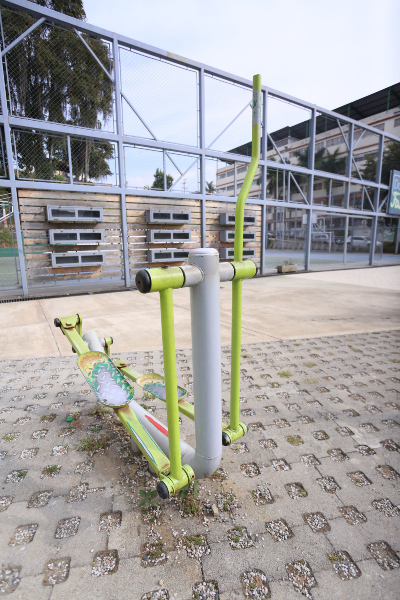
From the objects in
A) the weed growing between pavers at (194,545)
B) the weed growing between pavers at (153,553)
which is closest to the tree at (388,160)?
the weed growing between pavers at (194,545)

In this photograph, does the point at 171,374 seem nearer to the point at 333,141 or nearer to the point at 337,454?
the point at 337,454

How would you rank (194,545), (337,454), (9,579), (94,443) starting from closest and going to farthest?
(9,579) → (194,545) → (337,454) → (94,443)

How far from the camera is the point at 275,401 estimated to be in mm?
2502

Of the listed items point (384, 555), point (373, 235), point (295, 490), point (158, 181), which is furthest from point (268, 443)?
point (373, 235)

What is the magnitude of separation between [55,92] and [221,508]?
52.4ft

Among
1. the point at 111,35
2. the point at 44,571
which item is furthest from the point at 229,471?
the point at 111,35

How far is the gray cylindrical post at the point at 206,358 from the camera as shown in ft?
4.17

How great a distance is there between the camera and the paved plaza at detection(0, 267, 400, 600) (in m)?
1.16

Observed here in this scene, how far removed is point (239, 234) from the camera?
4.78 ft

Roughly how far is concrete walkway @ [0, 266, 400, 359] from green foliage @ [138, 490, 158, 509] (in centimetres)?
223

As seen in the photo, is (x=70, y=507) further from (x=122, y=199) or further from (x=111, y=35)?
(x=111, y=35)

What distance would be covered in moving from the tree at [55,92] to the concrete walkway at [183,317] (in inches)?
144

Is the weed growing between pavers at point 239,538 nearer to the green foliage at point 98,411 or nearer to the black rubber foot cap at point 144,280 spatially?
the black rubber foot cap at point 144,280

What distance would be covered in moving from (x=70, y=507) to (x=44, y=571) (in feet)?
1.00
